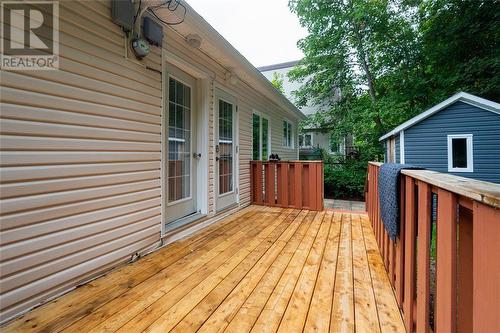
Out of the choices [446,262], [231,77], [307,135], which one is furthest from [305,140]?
[446,262]

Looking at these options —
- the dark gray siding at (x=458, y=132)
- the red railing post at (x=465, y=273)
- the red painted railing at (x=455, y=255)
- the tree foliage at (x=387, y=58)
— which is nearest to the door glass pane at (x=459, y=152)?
the dark gray siding at (x=458, y=132)

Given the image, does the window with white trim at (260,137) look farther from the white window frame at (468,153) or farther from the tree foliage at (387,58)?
the white window frame at (468,153)

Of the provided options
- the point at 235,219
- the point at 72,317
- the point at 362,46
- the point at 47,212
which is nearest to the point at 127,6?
the point at 47,212

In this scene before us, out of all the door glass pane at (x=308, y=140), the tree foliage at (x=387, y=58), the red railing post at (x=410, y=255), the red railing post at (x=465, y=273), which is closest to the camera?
the red railing post at (x=465, y=273)

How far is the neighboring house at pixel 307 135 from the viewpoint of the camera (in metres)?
11.4

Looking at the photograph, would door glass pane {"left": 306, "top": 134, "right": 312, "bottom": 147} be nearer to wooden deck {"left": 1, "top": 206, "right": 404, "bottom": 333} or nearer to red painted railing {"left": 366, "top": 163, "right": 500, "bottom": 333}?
wooden deck {"left": 1, "top": 206, "right": 404, "bottom": 333}

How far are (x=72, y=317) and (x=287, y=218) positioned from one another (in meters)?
2.91

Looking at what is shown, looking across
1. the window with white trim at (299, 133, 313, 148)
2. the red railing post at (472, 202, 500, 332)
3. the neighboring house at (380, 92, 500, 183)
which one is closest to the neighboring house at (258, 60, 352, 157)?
the window with white trim at (299, 133, 313, 148)

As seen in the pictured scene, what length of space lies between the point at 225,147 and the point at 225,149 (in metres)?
0.03

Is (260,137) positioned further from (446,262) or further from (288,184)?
(446,262)

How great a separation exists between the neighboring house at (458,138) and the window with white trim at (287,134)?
3207 millimetres

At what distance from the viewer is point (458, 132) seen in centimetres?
623

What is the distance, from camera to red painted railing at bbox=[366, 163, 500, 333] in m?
0.60

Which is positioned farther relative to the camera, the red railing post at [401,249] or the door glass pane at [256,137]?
the door glass pane at [256,137]
